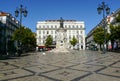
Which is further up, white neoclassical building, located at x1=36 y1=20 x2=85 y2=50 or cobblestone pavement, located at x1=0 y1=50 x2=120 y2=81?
white neoclassical building, located at x1=36 y1=20 x2=85 y2=50

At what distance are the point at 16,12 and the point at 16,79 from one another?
2362 centimetres

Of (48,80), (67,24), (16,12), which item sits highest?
(67,24)

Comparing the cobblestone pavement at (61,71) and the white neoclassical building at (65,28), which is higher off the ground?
the white neoclassical building at (65,28)

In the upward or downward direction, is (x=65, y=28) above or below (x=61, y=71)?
above

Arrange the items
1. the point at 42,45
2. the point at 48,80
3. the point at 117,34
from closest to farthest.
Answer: the point at 48,80 < the point at 117,34 < the point at 42,45

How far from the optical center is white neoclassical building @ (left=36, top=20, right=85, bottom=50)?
114m

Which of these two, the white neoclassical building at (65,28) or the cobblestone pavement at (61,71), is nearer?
the cobblestone pavement at (61,71)

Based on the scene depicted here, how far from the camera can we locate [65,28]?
11450cm

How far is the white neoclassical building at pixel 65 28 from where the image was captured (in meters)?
114

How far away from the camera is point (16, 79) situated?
893cm

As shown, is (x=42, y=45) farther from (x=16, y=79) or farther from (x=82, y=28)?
(x=16, y=79)

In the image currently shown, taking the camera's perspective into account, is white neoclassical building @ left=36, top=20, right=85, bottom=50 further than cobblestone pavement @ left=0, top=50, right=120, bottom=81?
Yes

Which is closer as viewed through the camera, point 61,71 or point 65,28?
point 61,71

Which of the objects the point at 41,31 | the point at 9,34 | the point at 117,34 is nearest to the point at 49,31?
the point at 41,31
